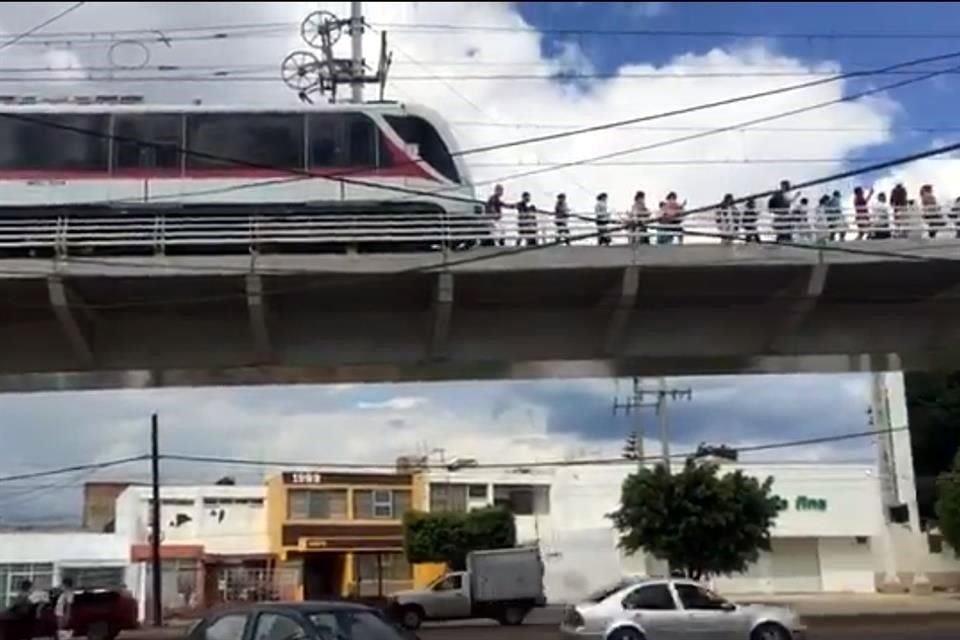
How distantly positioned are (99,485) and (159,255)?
1843 inches

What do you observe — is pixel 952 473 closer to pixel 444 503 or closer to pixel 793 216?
pixel 444 503

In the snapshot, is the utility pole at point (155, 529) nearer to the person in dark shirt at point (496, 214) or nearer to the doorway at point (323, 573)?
the doorway at point (323, 573)

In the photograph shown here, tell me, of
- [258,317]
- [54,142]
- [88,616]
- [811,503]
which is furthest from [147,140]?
[811,503]

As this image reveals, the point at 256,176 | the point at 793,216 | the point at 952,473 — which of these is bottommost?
the point at 952,473

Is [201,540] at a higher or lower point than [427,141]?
lower

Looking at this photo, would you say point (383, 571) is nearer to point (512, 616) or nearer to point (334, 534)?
point (334, 534)

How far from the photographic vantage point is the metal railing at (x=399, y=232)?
79.5 feet

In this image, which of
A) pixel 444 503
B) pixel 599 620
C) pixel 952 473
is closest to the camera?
pixel 599 620

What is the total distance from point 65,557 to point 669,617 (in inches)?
1594

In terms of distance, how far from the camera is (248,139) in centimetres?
2644

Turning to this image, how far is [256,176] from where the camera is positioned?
1026 inches

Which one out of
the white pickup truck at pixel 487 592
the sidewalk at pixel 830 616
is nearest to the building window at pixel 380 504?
the sidewalk at pixel 830 616

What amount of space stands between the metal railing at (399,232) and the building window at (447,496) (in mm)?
39010

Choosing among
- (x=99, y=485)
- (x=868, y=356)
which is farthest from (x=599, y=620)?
(x=99, y=485)
